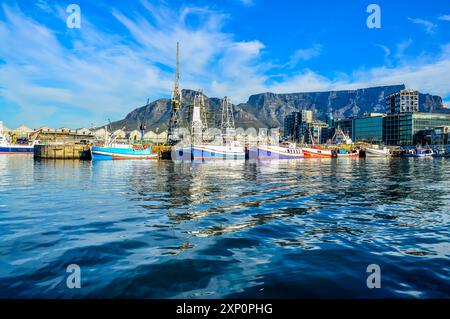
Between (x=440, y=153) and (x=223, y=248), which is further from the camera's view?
(x=440, y=153)

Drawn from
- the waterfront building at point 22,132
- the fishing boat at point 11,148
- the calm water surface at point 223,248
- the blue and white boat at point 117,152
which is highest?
the waterfront building at point 22,132

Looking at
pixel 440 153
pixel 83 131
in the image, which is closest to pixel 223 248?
pixel 440 153

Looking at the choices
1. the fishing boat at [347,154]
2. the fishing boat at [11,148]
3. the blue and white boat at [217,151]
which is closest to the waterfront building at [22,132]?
the fishing boat at [11,148]

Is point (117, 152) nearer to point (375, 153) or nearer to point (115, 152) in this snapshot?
point (115, 152)

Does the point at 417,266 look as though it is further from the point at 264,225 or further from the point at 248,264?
the point at 264,225

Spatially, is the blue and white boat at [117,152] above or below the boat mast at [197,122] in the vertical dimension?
below

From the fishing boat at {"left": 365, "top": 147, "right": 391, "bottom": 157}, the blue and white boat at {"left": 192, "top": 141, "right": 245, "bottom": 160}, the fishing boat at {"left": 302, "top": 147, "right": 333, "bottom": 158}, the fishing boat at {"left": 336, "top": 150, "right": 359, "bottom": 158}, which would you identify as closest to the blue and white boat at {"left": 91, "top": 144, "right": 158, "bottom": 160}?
the blue and white boat at {"left": 192, "top": 141, "right": 245, "bottom": 160}

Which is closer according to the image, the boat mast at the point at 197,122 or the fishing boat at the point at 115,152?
the fishing boat at the point at 115,152

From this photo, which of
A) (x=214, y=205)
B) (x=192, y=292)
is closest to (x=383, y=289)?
(x=192, y=292)

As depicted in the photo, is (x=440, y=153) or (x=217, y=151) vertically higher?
(x=440, y=153)

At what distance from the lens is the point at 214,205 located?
52.7 feet

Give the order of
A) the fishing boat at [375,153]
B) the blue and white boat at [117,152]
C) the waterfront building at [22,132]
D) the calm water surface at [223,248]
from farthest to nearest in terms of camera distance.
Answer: the waterfront building at [22,132] < the fishing boat at [375,153] < the blue and white boat at [117,152] < the calm water surface at [223,248]

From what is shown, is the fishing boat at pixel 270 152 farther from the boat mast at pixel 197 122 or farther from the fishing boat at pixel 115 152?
the fishing boat at pixel 115 152

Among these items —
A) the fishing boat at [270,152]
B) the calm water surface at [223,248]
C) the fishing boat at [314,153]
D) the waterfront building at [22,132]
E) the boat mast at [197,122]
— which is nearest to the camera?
the calm water surface at [223,248]
